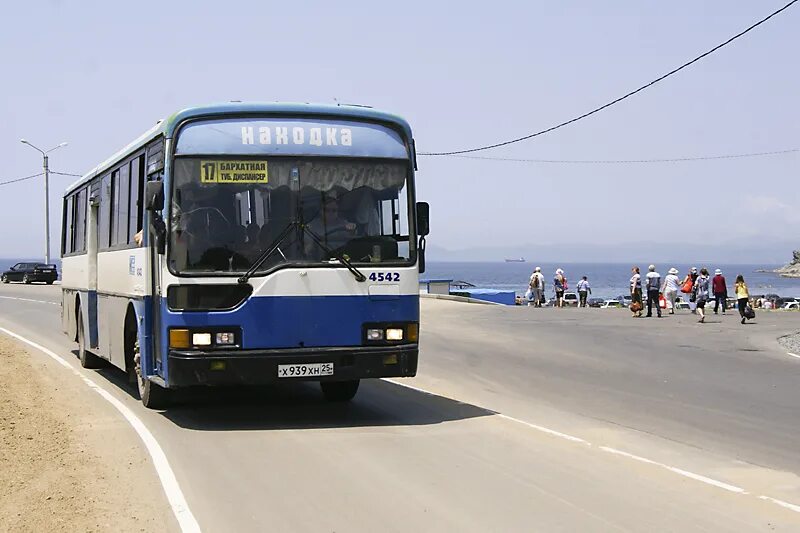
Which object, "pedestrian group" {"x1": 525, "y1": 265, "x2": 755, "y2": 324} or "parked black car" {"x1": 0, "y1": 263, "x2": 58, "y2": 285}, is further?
"parked black car" {"x1": 0, "y1": 263, "x2": 58, "y2": 285}

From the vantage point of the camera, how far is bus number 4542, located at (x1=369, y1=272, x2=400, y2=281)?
1085cm

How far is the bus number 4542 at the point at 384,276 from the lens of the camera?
35.6 feet

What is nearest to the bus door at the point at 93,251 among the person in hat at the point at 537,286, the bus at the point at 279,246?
the bus at the point at 279,246

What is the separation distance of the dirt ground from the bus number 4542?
114 inches

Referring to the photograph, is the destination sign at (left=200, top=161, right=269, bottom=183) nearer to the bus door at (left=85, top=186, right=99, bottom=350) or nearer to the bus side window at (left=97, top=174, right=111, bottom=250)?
the bus side window at (left=97, top=174, right=111, bottom=250)

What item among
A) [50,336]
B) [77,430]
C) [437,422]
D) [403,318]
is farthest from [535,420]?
[50,336]

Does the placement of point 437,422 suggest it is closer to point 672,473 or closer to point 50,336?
point 672,473

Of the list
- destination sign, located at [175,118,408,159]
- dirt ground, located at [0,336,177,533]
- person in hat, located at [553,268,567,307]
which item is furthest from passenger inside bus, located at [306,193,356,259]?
person in hat, located at [553,268,567,307]

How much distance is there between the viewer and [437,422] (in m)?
11.2

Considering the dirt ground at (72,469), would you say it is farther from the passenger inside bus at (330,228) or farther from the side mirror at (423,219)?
the side mirror at (423,219)

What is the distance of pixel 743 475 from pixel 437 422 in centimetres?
367

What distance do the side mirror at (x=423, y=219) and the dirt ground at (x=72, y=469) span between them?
12.1 feet

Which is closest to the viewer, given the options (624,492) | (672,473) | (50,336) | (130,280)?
(624,492)

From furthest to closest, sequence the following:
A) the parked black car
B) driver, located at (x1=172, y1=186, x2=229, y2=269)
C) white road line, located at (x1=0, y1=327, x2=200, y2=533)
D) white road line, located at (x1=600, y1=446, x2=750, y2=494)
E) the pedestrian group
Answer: the parked black car → the pedestrian group → driver, located at (x1=172, y1=186, x2=229, y2=269) → white road line, located at (x1=600, y1=446, x2=750, y2=494) → white road line, located at (x1=0, y1=327, x2=200, y2=533)
